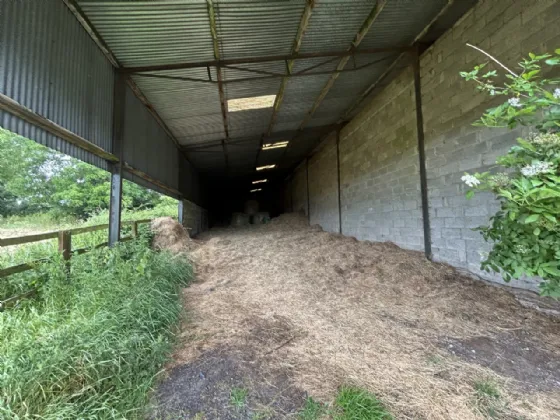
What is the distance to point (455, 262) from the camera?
4.47 meters

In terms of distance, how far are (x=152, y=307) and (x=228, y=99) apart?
4.69 m

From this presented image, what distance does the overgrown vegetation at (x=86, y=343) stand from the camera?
1646 mm

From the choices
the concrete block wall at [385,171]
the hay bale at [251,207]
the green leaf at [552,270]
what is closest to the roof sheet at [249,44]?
the concrete block wall at [385,171]

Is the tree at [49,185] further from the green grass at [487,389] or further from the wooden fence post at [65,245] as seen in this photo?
the green grass at [487,389]

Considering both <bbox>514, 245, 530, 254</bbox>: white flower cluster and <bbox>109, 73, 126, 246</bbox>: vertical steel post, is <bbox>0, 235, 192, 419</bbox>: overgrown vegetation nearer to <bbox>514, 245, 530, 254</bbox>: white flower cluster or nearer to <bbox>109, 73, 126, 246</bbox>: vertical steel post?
<bbox>109, 73, 126, 246</bbox>: vertical steel post

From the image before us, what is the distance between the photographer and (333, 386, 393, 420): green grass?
170 centimetres

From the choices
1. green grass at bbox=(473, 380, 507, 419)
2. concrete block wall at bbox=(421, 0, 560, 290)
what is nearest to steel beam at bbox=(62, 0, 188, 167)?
concrete block wall at bbox=(421, 0, 560, 290)

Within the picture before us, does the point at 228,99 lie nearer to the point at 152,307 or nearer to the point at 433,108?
the point at 433,108

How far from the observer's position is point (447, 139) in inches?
178

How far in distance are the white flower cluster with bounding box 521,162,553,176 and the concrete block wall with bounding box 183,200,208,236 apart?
29.8ft

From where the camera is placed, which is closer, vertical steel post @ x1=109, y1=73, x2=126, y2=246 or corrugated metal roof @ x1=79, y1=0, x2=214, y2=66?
corrugated metal roof @ x1=79, y1=0, x2=214, y2=66

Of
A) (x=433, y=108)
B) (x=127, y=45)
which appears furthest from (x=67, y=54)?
(x=433, y=108)

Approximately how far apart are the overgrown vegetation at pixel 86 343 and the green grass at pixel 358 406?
50.2 inches

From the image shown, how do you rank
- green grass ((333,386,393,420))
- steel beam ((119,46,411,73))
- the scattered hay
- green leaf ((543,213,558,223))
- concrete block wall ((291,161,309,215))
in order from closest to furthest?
green leaf ((543,213,558,223)), green grass ((333,386,393,420)), steel beam ((119,46,411,73)), the scattered hay, concrete block wall ((291,161,309,215))
